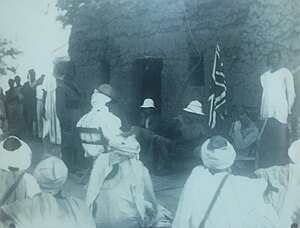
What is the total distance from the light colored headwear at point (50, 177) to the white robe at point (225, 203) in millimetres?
835

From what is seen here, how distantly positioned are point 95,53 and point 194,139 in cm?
92

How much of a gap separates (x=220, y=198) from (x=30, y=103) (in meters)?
1.50

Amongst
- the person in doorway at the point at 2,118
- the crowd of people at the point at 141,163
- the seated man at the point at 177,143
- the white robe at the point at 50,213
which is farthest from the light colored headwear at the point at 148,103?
the person in doorway at the point at 2,118

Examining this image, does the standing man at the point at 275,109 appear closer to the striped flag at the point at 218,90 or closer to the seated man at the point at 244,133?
the seated man at the point at 244,133

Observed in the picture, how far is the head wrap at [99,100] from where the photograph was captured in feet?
14.0

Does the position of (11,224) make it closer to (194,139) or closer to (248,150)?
(194,139)

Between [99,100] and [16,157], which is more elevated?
[99,100]

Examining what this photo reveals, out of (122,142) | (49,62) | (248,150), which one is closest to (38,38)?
(49,62)

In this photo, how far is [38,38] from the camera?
431cm

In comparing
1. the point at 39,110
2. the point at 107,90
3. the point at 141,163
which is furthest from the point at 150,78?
the point at 39,110

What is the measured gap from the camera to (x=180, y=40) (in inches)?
169

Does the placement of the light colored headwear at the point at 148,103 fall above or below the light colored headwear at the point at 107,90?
below

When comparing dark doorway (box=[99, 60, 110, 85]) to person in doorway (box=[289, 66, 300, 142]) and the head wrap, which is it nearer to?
the head wrap

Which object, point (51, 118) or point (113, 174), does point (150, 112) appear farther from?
point (51, 118)
